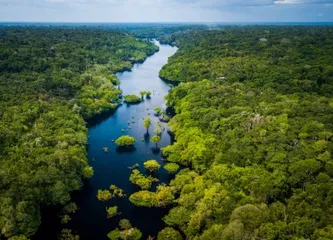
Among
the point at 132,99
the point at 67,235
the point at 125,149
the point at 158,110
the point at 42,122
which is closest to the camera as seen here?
the point at 67,235

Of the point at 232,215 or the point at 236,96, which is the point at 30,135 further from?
the point at 236,96

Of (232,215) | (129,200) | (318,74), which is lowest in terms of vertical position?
(129,200)

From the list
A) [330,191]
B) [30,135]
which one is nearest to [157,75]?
[30,135]

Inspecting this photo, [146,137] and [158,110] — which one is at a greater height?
[158,110]

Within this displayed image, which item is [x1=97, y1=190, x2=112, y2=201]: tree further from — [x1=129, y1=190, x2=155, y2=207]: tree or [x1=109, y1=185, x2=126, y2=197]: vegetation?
[x1=129, y1=190, x2=155, y2=207]: tree

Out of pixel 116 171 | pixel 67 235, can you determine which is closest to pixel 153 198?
pixel 67 235

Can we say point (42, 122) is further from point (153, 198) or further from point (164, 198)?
point (164, 198)
